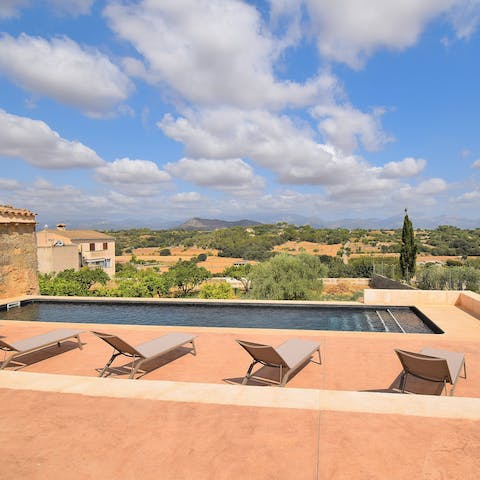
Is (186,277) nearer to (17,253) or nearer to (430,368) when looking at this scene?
(17,253)

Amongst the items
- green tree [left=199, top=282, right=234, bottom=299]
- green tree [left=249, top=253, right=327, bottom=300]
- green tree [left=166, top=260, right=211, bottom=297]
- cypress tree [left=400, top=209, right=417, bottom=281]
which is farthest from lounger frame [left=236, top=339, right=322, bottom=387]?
cypress tree [left=400, top=209, right=417, bottom=281]

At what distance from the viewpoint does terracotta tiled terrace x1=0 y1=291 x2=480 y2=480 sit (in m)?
2.82

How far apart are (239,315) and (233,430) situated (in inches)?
285

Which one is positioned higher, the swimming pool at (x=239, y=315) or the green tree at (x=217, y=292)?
the swimming pool at (x=239, y=315)

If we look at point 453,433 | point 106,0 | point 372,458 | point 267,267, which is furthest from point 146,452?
point 267,267

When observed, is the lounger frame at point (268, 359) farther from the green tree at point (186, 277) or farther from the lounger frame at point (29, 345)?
the green tree at point (186, 277)

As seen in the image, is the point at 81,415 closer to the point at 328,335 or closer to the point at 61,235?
the point at 328,335

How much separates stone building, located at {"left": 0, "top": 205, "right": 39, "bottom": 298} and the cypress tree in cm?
2217

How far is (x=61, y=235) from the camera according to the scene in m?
38.9

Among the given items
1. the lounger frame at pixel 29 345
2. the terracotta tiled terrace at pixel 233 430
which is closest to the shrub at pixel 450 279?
the terracotta tiled terrace at pixel 233 430

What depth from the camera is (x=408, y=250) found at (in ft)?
81.9

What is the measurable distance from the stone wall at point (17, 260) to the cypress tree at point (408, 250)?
2217 cm

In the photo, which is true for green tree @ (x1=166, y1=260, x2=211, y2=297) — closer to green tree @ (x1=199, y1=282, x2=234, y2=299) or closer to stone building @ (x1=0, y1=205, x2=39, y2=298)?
green tree @ (x1=199, y1=282, x2=234, y2=299)

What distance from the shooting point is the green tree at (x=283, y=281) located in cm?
1986
